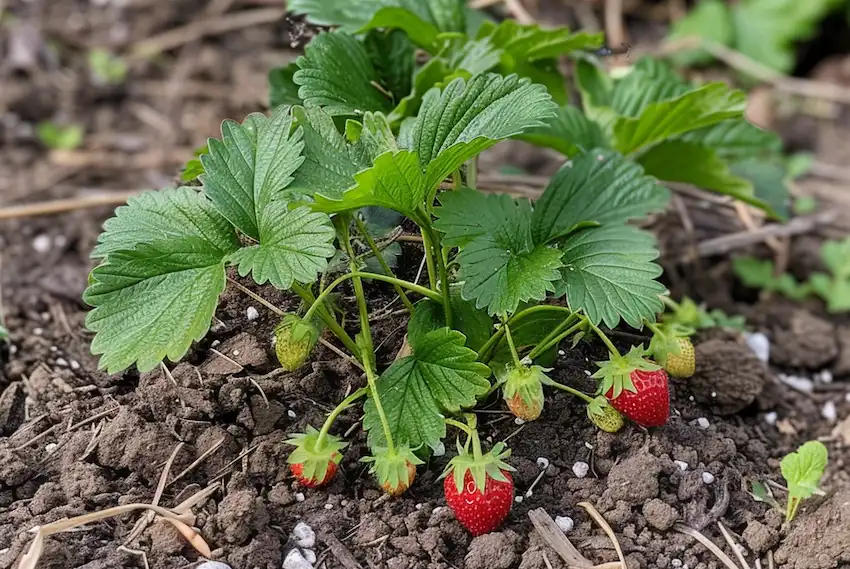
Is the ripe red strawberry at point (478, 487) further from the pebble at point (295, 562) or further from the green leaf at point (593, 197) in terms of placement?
the green leaf at point (593, 197)

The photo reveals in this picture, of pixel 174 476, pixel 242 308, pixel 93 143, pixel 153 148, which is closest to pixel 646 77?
pixel 242 308

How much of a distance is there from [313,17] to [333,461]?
3.05 feet

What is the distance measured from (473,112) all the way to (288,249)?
35cm

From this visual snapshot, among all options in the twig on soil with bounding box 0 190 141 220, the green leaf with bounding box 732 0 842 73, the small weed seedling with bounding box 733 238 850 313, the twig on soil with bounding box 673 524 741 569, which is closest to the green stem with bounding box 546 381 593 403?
the twig on soil with bounding box 673 524 741 569

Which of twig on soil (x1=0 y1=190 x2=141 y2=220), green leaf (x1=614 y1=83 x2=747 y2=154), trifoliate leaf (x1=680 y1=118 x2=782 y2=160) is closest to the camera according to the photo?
green leaf (x1=614 y1=83 x2=747 y2=154)

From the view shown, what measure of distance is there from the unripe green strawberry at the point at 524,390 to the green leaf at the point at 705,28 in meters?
2.05

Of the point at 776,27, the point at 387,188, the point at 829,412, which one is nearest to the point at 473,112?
the point at 387,188

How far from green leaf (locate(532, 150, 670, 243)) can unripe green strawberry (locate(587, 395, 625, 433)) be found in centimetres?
28

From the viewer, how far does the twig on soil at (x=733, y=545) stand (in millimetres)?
1313

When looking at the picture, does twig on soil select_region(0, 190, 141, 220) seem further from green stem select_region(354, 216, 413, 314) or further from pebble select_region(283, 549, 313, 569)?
pebble select_region(283, 549, 313, 569)

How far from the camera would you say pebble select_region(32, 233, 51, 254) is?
7.31ft

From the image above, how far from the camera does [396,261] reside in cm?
157

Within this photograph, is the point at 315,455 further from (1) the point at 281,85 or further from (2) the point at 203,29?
(2) the point at 203,29

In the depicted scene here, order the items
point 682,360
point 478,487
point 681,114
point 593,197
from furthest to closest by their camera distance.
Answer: point 681,114 < point 593,197 < point 682,360 < point 478,487
